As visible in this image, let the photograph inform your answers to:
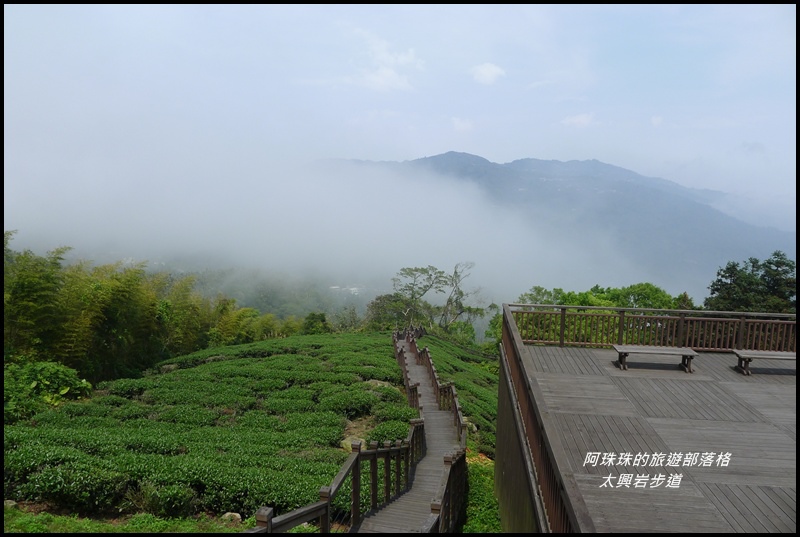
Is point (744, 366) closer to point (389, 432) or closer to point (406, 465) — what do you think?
point (406, 465)

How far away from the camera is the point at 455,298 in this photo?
62969 millimetres

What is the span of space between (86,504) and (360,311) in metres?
147

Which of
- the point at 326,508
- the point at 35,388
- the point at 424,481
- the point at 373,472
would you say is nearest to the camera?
the point at 326,508

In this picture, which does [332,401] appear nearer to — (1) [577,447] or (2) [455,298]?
(1) [577,447]

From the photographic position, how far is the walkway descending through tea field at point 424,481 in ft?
21.6

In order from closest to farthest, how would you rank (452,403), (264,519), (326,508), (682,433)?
(264,519)
(326,508)
(682,433)
(452,403)

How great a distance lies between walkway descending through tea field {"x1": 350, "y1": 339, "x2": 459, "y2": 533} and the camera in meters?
6.59

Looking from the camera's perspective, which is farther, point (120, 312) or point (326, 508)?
point (120, 312)

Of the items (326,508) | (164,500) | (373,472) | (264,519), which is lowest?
(164,500)

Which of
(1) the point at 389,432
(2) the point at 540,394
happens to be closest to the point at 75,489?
(1) the point at 389,432

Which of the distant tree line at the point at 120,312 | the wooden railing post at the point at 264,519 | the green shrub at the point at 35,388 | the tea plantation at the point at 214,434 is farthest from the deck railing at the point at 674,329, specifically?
the distant tree line at the point at 120,312

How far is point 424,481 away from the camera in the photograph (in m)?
9.51

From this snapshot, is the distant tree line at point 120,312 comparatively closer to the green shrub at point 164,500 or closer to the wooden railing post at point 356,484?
the green shrub at point 164,500

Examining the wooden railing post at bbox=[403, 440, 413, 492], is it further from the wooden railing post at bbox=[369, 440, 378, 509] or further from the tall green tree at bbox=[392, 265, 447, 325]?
the tall green tree at bbox=[392, 265, 447, 325]
